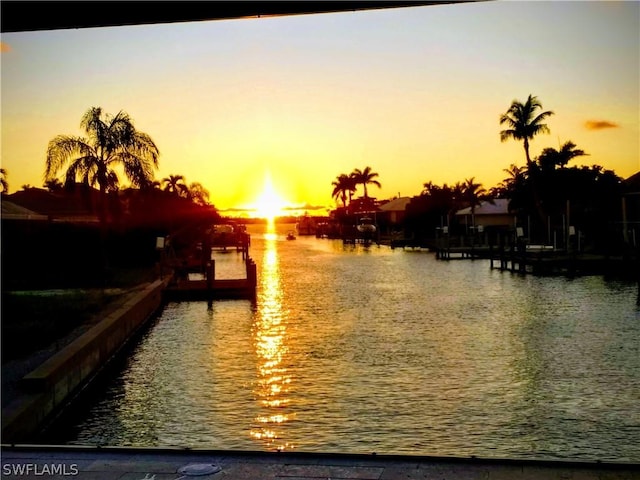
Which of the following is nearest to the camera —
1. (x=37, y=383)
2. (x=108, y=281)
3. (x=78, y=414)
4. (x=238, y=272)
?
(x=37, y=383)

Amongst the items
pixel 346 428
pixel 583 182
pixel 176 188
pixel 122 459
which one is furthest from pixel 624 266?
pixel 176 188

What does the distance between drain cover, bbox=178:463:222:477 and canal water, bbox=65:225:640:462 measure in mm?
3849

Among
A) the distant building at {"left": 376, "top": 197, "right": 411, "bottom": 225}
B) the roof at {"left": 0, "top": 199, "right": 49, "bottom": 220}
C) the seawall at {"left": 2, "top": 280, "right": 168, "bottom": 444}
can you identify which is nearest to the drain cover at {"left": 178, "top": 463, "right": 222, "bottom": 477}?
the seawall at {"left": 2, "top": 280, "right": 168, "bottom": 444}

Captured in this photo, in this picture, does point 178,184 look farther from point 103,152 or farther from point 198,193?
point 103,152

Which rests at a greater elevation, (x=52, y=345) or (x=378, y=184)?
(x=378, y=184)

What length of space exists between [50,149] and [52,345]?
17.2 m

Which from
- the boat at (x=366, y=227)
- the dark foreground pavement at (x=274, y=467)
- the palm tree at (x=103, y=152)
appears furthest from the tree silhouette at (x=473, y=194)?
the dark foreground pavement at (x=274, y=467)

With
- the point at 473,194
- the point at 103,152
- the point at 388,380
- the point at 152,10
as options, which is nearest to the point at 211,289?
the point at 103,152

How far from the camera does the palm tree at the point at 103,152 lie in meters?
27.6

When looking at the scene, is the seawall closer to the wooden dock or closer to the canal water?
the canal water

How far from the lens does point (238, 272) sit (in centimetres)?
3916

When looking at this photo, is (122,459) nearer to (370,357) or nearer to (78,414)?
(78,414)

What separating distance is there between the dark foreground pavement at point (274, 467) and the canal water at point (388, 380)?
3.28m

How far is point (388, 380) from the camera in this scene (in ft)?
39.7
